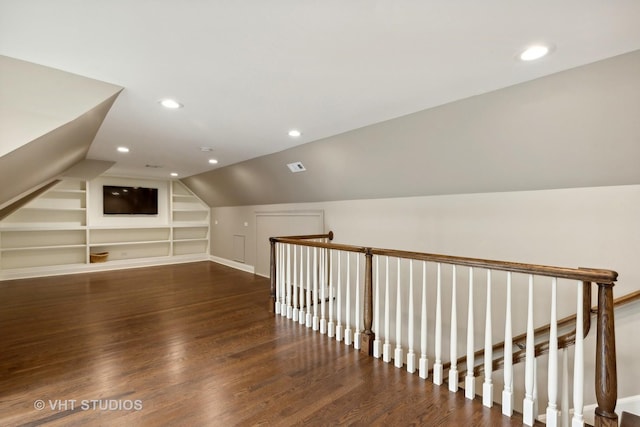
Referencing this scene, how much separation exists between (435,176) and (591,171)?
1.26 metres

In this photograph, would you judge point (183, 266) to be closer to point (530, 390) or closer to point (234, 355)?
point (234, 355)

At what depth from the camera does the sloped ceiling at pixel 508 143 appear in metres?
1.91

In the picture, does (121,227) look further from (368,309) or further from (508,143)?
(508,143)

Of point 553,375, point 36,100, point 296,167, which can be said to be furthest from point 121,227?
point 553,375

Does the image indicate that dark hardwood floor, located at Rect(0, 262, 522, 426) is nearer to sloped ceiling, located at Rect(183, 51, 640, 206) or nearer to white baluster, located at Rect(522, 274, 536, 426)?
white baluster, located at Rect(522, 274, 536, 426)

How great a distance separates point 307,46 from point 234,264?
20.0 ft

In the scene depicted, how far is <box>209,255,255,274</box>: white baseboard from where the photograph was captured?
646cm

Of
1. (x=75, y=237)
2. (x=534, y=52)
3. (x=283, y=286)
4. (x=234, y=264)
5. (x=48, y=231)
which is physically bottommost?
(x=234, y=264)

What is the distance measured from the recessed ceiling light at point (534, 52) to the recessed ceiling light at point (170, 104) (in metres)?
2.61

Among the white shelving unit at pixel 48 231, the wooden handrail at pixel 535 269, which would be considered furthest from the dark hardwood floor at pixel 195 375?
the white shelving unit at pixel 48 231

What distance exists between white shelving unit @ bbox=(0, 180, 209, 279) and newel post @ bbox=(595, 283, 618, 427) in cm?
797

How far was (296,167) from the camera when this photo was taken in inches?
175

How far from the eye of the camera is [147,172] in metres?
6.44

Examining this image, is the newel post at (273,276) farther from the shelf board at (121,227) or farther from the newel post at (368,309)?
the shelf board at (121,227)
